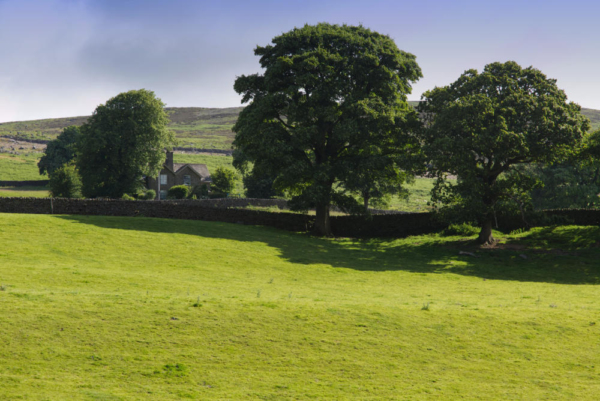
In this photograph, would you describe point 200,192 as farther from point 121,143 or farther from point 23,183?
point 23,183

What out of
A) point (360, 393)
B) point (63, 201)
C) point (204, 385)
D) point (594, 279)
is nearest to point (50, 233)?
point (63, 201)

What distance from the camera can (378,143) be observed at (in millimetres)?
47375

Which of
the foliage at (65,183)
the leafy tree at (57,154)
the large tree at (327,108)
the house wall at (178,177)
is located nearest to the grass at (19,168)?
the leafy tree at (57,154)

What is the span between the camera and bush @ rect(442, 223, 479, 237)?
158 ft

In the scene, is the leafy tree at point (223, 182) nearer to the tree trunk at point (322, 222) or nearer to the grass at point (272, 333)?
the tree trunk at point (322, 222)

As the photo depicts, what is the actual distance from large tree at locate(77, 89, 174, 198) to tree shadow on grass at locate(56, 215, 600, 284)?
33.6 m

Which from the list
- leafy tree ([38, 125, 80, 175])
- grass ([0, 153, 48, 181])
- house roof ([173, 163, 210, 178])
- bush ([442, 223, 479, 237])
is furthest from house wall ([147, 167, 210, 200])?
bush ([442, 223, 479, 237])

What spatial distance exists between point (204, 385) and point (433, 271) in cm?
2452

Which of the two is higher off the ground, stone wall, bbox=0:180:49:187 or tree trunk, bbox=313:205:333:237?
stone wall, bbox=0:180:49:187

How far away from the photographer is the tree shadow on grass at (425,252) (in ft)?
114

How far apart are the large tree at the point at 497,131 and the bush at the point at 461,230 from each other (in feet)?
18.3

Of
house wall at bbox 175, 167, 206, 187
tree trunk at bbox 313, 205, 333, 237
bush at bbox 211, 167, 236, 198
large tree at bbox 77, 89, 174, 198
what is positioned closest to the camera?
tree trunk at bbox 313, 205, 333, 237

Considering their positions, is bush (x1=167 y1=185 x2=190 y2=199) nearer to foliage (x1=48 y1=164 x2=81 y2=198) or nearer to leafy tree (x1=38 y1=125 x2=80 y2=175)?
foliage (x1=48 y1=164 x2=81 y2=198)

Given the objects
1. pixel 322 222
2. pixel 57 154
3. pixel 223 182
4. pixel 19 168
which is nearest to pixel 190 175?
pixel 223 182
